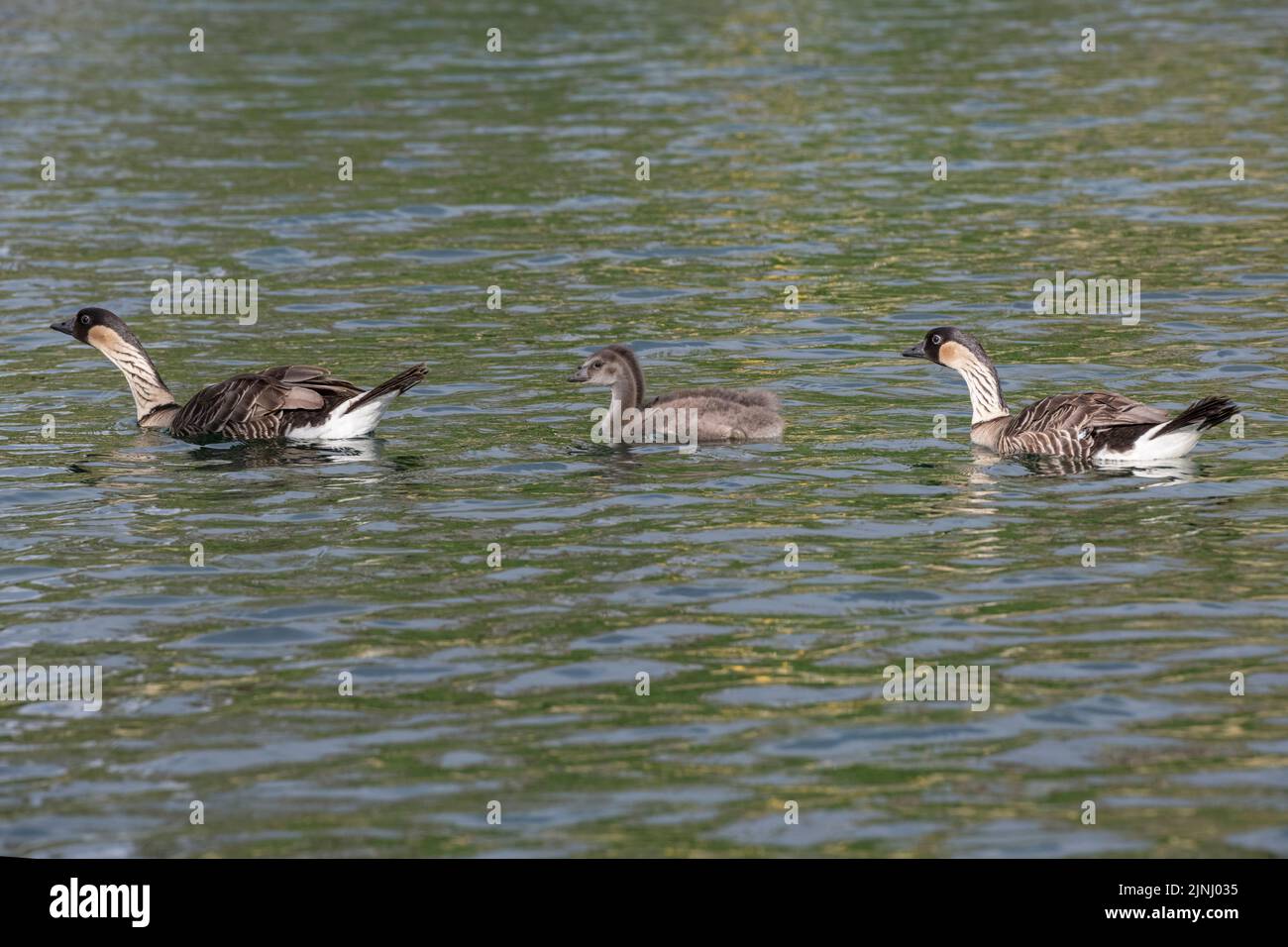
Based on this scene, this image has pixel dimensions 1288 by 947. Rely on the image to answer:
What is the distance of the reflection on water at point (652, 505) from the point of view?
32.6 ft

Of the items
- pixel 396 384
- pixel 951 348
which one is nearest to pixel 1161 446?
pixel 951 348

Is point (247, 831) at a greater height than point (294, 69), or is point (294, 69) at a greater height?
point (294, 69)

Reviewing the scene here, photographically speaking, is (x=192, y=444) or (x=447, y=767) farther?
(x=192, y=444)

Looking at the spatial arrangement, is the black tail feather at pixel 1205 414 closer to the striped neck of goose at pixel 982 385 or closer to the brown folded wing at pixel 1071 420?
the brown folded wing at pixel 1071 420

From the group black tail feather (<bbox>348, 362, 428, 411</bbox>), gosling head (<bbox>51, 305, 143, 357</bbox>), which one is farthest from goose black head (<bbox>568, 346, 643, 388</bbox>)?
gosling head (<bbox>51, 305, 143, 357</bbox>)

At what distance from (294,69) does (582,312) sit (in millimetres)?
19821

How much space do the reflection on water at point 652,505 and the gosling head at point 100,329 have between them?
77 cm

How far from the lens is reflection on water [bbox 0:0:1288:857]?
391 inches

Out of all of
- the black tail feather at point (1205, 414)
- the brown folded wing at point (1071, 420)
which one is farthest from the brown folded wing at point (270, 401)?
the black tail feather at point (1205, 414)

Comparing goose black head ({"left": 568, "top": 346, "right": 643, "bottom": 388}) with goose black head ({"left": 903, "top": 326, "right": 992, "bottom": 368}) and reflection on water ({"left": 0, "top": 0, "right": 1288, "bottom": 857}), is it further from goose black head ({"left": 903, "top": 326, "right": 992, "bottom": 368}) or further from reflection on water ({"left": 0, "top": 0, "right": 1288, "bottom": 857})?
goose black head ({"left": 903, "top": 326, "right": 992, "bottom": 368})

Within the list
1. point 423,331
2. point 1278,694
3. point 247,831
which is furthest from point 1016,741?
point 423,331

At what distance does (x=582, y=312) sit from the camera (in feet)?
73.2
